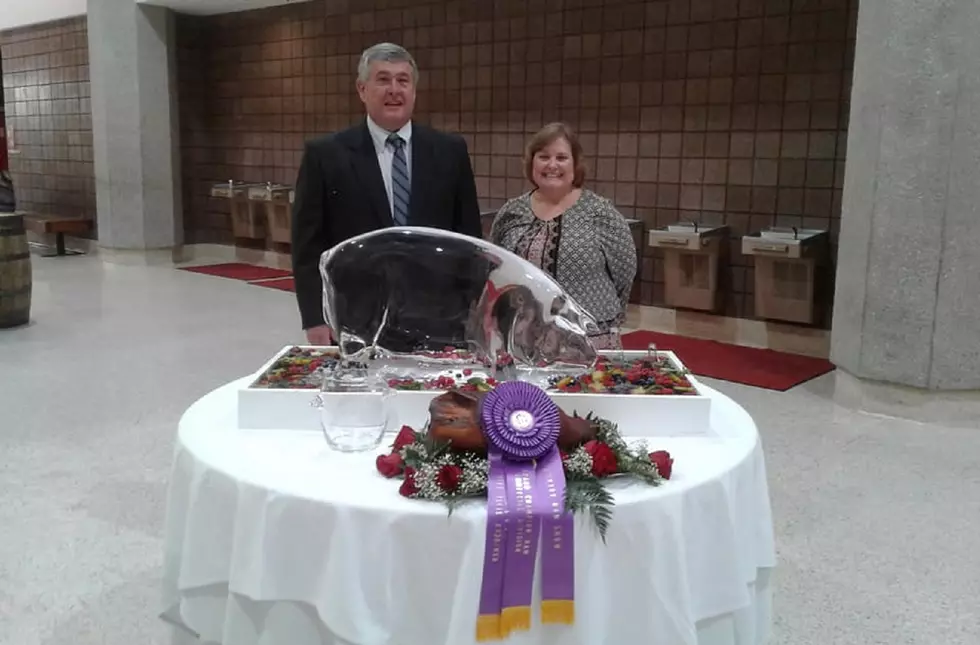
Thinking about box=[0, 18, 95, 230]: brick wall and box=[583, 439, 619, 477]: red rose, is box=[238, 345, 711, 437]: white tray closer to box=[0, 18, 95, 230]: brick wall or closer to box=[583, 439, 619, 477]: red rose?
box=[583, 439, 619, 477]: red rose

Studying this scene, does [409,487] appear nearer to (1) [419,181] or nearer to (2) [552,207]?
(1) [419,181]

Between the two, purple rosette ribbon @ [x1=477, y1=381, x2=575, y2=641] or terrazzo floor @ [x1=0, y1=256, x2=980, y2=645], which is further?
terrazzo floor @ [x1=0, y1=256, x2=980, y2=645]

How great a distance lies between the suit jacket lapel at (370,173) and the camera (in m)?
2.87

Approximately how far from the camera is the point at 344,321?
2307 mm

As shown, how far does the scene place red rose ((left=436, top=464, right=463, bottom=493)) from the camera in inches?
66.0

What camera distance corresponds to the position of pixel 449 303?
2301 millimetres

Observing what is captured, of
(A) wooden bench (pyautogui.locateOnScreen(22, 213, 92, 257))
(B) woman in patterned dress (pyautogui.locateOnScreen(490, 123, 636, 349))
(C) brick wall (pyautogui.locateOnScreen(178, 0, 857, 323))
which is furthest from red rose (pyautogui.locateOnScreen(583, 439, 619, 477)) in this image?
(A) wooden bench (pyautogui.locateOnScreen(22, 213, 92, 257))

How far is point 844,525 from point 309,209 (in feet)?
7.44

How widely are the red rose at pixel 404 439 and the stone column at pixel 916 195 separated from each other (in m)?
3.57

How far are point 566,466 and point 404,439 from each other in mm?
339

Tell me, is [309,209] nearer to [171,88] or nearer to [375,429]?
[375,429]

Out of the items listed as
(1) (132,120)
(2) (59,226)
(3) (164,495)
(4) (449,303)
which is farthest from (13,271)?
(4) (449,303)

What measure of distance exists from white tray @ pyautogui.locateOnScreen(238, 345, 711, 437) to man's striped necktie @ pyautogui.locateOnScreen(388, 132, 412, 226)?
3.02 ft

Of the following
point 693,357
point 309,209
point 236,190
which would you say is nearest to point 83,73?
point 236,190
